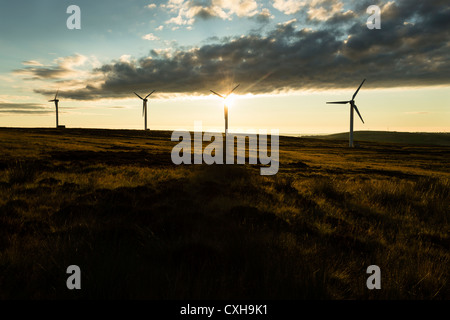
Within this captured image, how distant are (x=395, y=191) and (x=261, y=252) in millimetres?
10870

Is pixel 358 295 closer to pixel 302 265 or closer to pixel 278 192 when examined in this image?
pixel 302 265

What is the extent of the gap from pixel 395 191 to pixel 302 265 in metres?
10.7

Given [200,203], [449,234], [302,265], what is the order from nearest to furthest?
[302,265], [449,234], [200,203]

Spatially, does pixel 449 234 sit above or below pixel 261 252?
below

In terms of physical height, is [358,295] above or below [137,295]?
below

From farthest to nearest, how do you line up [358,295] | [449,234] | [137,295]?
[449,234] → [358,295] → [137,295]

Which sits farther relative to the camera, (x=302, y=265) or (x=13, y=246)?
(x=13, y=246)

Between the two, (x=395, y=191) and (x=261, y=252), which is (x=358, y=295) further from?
(x=395, y=191)

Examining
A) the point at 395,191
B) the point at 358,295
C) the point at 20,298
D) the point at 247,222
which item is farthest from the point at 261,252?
the point at 395,191

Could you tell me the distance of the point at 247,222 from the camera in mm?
7547

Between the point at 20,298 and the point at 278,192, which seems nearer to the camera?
the point at 20,298

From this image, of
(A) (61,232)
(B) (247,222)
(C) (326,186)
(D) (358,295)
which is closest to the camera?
(D) (358,295)

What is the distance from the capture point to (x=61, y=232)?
248 inches

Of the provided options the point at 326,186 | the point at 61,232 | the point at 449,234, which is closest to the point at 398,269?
the point at 449,234
